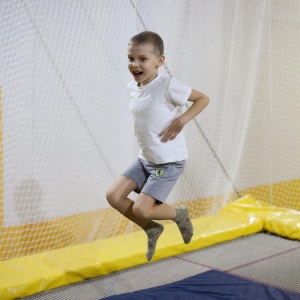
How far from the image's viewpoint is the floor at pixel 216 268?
2.64 meters

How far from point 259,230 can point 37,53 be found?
7.18ft

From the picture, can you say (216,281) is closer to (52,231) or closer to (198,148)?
(52,231)

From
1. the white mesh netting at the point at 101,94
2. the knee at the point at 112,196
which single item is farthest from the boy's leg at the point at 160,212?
the white mesh netting at the point at 101,94

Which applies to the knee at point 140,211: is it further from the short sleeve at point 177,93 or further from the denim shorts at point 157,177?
the short sleeve at point 177,93

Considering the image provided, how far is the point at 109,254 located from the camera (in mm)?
2949

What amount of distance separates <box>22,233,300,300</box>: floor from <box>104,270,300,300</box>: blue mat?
16 centimetres

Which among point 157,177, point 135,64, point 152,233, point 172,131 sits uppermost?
point 135,64

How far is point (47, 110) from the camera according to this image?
313 centimetres

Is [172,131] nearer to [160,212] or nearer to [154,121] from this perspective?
[154,121]

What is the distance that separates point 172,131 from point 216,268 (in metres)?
1.19

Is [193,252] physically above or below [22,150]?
below

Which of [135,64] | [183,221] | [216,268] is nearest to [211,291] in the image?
[183,221]

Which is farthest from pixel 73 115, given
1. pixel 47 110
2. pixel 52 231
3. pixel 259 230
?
pixel 259 230

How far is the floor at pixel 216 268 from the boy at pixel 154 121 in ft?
1.74
